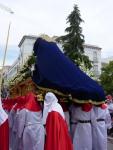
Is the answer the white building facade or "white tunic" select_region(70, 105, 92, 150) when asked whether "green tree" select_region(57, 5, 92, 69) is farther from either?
the white building facade

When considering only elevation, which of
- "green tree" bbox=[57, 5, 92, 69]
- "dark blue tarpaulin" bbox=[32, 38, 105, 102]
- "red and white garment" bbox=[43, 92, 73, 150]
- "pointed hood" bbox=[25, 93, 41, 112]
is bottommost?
"red and white garment" bbox=[43, 92, 73, 150]

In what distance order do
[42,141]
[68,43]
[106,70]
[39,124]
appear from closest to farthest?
[42,141] < [39,124] < [68,43] < [106,70]

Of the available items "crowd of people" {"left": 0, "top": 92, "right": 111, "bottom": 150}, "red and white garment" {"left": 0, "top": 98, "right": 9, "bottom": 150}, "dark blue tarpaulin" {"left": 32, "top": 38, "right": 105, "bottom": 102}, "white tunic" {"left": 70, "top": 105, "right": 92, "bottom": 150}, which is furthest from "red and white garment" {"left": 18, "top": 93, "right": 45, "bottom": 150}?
"red and white garment" {"left": 0, "top": 98, "right": 9, "bottom": 150}

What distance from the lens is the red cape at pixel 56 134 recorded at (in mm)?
6445

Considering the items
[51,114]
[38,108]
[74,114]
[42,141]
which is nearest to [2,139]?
[51,114]

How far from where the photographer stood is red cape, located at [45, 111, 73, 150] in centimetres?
645

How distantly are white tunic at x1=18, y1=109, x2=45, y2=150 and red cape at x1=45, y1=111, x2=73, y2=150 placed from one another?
1.14 meters

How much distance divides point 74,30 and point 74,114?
3522 cm

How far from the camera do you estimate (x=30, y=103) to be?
8.31m

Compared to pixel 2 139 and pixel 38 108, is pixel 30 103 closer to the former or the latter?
pixel 38 108

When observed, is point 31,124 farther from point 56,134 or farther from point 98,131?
point 56,134

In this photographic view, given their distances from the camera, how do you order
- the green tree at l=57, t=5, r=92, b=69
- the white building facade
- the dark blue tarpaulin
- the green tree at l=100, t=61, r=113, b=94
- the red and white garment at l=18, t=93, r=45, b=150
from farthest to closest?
1. the white building facade
2. the green tree at l=100, t=61, r=113, b=94
3. the green tree at l=57, t=5, r=92, b=69
4. the red and white garment at l=18, t=93, r=45, b=150
5. the dark blue tarpaulin

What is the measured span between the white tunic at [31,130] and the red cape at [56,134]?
1.14 meters

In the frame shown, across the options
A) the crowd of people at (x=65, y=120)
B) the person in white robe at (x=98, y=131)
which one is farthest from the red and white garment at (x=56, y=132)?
the person in white robe at (x=98, y=131)
